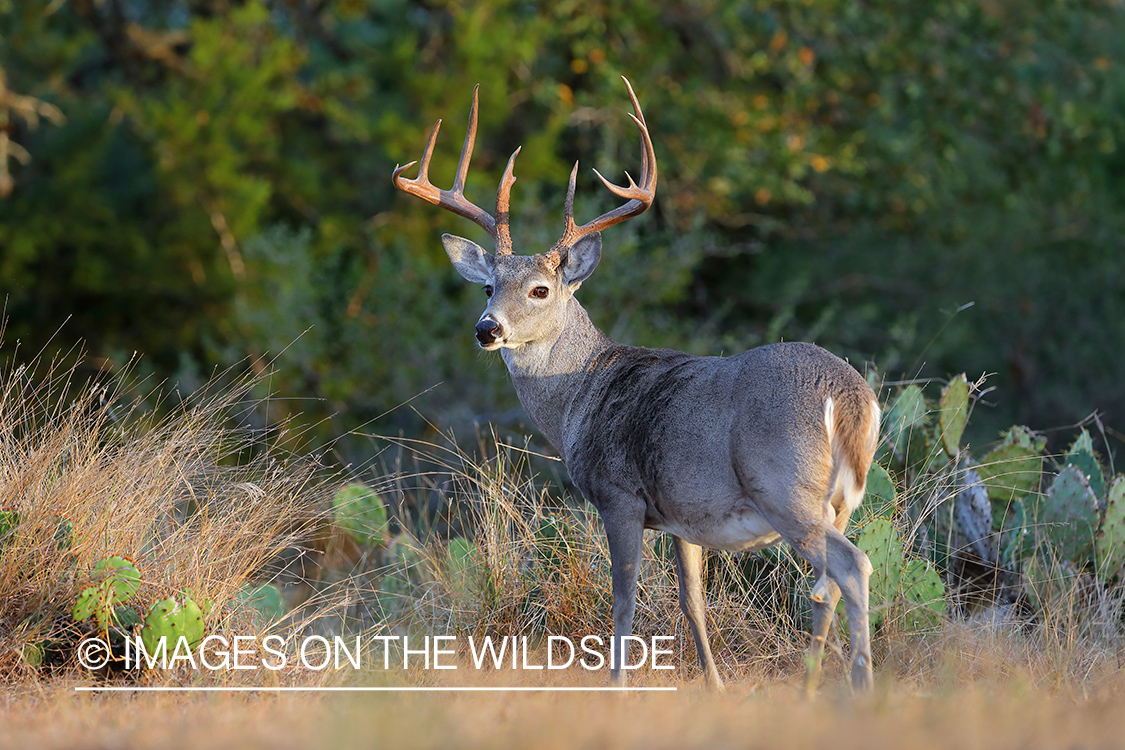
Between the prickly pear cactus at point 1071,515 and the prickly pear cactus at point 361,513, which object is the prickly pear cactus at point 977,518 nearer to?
the prickly pear cactus at point 1071,515

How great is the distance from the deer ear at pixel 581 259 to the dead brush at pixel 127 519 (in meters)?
1.55

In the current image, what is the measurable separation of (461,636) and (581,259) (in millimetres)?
1867

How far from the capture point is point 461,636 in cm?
576

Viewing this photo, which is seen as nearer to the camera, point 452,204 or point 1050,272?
point 452,204

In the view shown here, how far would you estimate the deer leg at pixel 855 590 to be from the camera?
437 centimetres

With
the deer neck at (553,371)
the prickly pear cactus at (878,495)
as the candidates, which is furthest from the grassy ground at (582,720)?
the deer neck at (553,371)

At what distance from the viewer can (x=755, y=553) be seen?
5.96 m

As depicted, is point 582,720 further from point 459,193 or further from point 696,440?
point 459,193

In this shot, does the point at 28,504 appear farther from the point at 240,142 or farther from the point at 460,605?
the point at 240,142

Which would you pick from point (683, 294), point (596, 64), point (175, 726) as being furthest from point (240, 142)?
point (175, 726)

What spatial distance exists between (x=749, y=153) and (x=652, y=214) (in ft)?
5.81

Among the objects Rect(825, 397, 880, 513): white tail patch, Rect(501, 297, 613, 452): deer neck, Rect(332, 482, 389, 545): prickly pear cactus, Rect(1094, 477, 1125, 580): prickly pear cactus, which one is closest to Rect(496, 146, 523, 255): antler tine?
Rect(501, 297, 613, 452): deer neck

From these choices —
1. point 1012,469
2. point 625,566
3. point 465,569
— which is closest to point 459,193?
point 465,569

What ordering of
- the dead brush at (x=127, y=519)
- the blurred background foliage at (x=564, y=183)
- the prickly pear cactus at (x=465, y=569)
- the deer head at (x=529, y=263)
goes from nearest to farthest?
the dead brush at (x=127, y=519)
the deer head at (x=529, y=263)
the prickly pear cactus at (x=465, y=569)
the blurred background foliage at (x=564, y=183)
